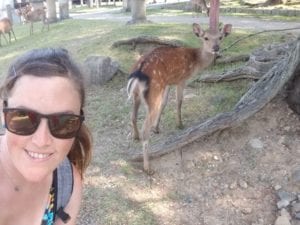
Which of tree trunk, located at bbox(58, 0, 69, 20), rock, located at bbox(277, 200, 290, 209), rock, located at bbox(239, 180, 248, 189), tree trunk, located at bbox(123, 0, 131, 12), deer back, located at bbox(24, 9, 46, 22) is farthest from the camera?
tree trunk, located at bbox(123, 0, 131, 12)

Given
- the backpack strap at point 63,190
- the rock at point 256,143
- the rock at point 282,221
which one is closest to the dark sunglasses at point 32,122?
the backpack strap at point 63,190

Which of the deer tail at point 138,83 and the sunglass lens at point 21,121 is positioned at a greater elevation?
the sunglass lens at point 21,121

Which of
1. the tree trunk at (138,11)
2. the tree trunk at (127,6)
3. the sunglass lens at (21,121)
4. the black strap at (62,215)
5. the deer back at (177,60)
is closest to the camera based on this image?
the sunglass lens at (21,121)

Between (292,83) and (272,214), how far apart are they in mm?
1611

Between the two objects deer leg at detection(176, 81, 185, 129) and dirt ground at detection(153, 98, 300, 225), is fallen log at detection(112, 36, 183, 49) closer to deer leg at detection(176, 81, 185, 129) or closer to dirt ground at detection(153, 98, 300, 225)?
deer leg at detection(176, 81, 185, 129)

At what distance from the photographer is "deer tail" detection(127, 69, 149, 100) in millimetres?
5375

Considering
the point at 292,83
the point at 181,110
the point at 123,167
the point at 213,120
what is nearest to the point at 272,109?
the point at 292,83

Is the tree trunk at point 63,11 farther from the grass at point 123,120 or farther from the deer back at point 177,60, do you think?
the deer back at point 177,60

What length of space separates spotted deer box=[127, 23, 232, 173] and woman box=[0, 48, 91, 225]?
327 centimetres

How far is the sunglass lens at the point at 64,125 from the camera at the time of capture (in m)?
1.77

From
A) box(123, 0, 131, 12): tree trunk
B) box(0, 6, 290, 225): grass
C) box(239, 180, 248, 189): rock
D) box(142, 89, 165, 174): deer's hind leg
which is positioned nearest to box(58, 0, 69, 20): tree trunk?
box(123, 0, 131, 12): tree trunk

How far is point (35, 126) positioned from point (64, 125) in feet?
0.34

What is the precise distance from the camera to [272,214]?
15.3ft

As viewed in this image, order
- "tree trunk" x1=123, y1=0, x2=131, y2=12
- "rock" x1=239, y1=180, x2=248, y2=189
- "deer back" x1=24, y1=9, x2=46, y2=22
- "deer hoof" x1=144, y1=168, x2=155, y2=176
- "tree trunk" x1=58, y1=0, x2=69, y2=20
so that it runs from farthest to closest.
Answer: "tree trunk" x1=123, y1=0, x2=131, y2=12, "tree trunk" x1=58, y1=0, x2=69, y2=20, "deer back" x1=24, y1=9, x2=46, y2=22, "deer hoof" x1=144, y1=168, x2=155, y2=176, "rock" x1=239, y1=180, x2=248, y2=189
